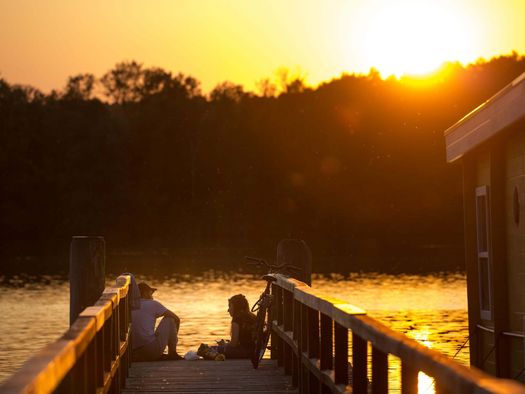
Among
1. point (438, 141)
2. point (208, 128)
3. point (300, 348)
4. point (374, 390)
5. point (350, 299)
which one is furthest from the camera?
point (208, 128)

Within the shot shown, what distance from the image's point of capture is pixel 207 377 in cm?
1288

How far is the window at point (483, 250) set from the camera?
42.7 feet

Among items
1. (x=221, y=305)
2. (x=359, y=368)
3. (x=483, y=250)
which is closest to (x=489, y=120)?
(x=483, y=250)

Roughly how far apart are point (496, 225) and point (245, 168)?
302 ft

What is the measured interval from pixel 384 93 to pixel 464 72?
6876mm

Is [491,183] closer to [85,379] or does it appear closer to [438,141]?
[85,379]

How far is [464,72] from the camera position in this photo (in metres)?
99.3

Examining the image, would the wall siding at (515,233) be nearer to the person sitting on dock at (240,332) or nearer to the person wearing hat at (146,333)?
the person sitting on dock at (240,332)

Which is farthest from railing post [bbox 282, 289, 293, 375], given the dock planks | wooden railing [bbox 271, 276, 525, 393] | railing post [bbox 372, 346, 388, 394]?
railing post [bbox 372, 346, 388, 394]

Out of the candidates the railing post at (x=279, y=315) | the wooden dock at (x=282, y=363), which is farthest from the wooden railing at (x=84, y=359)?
the railing post at (x=279, y=315)

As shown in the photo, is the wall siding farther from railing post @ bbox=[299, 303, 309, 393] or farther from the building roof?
railing post @ bbox=[299, 303, 309, 393]

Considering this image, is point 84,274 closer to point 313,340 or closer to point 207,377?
point 207,377

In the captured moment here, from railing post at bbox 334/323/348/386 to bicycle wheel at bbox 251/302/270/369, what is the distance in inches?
221

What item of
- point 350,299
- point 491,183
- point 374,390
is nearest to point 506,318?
point 491,183
